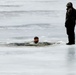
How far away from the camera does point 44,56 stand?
11797mm

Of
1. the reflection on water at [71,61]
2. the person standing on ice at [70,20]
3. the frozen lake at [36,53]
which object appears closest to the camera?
the reflection on water at [71,61]

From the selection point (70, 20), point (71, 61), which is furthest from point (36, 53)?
point (70, 20)

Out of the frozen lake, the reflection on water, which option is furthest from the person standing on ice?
the reflection on water

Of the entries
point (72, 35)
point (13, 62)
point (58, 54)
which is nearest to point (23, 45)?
point (72, 35)

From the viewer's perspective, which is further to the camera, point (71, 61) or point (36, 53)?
point (36, 53)

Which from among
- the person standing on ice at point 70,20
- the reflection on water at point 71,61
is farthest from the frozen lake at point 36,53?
the person standing on ice at point 70,20

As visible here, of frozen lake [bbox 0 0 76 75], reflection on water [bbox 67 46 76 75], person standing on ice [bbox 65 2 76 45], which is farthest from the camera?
person standing on ice [bbox 65 2 76 45]

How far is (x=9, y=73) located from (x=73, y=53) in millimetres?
2836

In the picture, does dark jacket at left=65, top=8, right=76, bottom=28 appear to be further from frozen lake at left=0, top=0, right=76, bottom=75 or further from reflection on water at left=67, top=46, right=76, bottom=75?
reflection on water at left=67, top=46, right=76, bottom=75

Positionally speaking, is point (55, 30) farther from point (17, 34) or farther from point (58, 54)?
point (58, 54)

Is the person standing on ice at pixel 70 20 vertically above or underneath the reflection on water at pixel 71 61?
above

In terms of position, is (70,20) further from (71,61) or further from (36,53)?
(71,61)

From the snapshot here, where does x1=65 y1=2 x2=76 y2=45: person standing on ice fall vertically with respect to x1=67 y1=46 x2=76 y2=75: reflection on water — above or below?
above

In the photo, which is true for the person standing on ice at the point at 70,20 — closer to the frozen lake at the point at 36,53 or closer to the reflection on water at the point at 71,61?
the frozen lake at the point at 36,53
